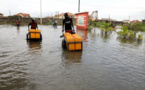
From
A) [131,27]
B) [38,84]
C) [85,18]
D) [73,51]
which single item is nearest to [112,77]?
[38,84]

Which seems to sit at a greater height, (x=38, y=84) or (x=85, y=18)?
(x=85, y=18)

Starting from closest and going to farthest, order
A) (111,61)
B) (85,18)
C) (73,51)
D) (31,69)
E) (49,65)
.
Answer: (31,69), (49,65), (111,61), (73,51), (85,18)

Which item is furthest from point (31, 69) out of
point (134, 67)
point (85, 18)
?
point (85, 18)

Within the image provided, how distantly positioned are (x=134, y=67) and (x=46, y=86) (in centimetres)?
365

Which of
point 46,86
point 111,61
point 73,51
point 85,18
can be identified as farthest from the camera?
point 85,18

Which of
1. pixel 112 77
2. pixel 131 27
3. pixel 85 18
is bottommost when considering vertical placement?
pixel 112 77

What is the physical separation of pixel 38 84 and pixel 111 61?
3.64 metres

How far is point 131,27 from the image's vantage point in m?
25.3

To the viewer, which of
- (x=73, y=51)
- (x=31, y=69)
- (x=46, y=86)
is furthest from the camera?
(x=73, y=51)

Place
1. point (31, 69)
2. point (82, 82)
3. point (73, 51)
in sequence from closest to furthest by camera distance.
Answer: point (82, 82) → point (31, 69) → point (73, 51)

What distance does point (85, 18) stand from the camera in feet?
80.9

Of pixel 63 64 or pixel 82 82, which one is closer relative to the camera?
pixel 82 82

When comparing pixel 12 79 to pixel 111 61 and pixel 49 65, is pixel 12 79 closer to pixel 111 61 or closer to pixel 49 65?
pixel 49 65

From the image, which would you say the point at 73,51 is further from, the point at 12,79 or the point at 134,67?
the point at 12,79
